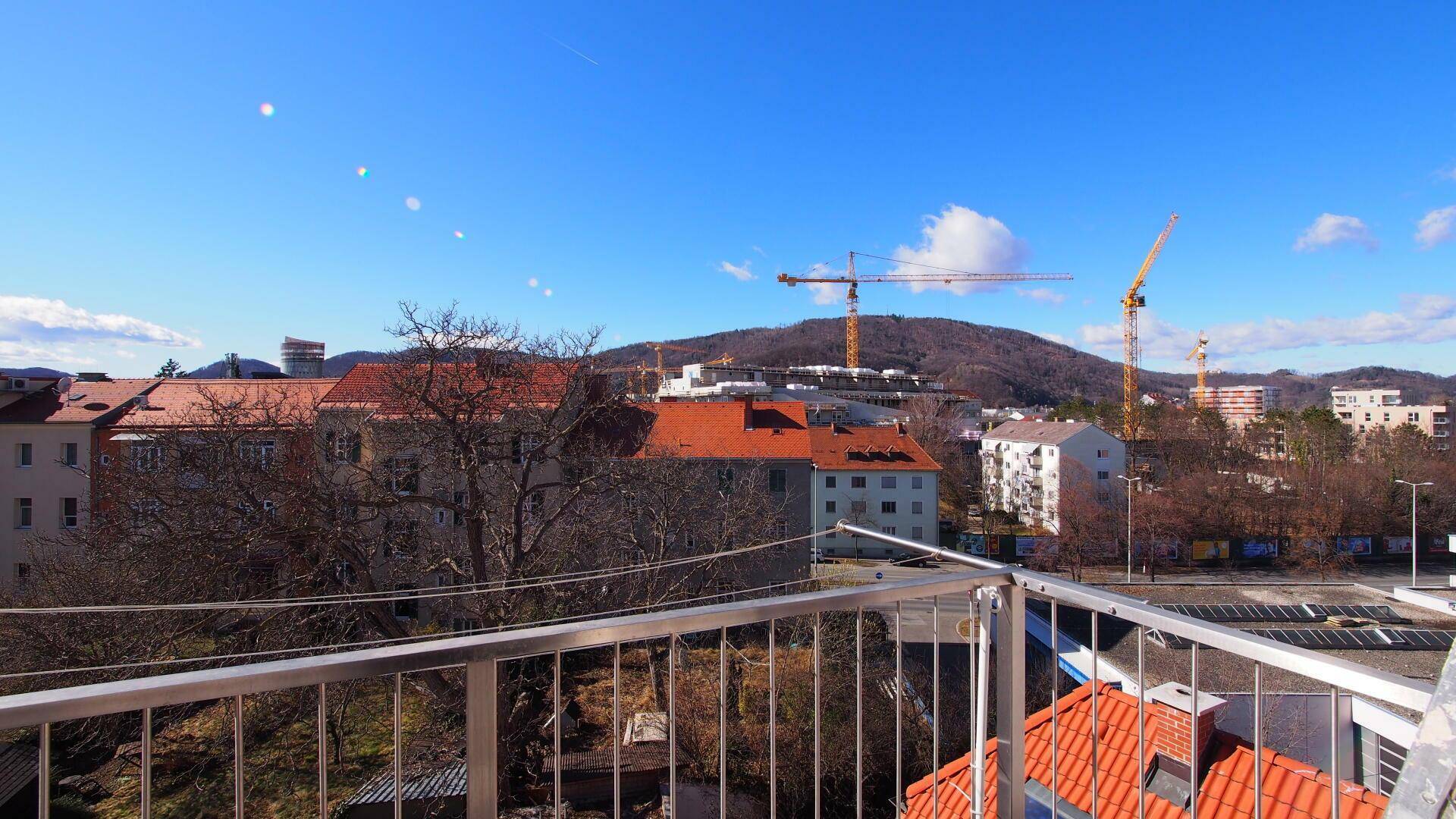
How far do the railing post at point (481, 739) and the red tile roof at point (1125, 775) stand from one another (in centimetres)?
233

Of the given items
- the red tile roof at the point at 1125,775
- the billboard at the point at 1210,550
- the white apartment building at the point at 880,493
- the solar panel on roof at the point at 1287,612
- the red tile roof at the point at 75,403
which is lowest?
the solar panel on roof at the point at 1287,612

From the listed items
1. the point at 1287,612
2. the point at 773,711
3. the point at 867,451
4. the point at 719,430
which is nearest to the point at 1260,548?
the point at 1287,612

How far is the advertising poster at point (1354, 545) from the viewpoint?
1195 inches

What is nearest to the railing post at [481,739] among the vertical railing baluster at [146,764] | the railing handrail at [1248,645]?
the vertical railing baluster at [146,764]

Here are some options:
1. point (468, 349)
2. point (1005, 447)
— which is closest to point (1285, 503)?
point (1005, 447)

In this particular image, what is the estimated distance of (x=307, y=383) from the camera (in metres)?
23.8

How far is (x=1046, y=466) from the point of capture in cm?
3644

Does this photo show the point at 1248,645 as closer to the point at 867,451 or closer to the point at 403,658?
the point at 403,658

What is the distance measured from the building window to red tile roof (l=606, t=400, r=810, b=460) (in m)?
9.11

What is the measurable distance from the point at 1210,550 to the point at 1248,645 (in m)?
36.2

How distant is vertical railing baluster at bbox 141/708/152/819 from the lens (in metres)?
1.31

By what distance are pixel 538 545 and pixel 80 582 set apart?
23.4ft

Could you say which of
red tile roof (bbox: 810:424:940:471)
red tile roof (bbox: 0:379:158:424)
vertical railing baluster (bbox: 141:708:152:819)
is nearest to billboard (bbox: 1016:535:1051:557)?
red tile roof (bbox: 810:424:940:471)

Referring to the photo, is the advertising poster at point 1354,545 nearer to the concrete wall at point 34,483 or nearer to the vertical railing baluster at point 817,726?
the vertical railing baluster at point 817,726
